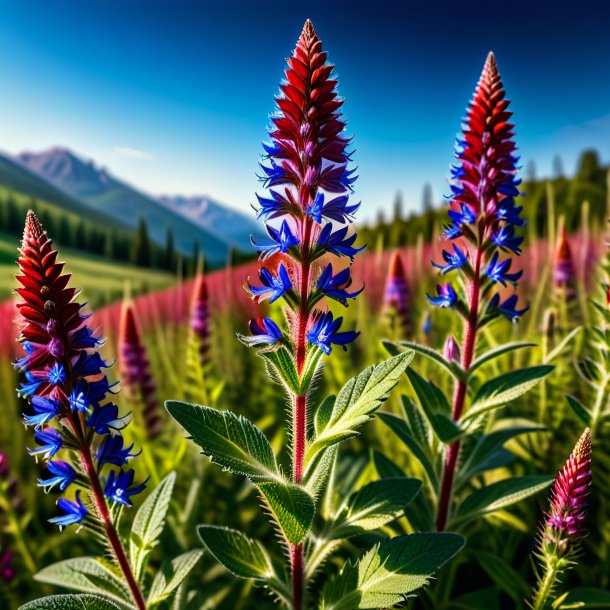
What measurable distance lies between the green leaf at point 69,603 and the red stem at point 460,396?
1.33 meters

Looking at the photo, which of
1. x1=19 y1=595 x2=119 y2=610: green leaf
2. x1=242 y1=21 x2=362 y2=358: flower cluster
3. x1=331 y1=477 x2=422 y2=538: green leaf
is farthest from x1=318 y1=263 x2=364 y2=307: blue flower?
x1=19 y1=595 x2=119 y2=610: green leaf

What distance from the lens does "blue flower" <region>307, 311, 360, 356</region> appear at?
144 cm

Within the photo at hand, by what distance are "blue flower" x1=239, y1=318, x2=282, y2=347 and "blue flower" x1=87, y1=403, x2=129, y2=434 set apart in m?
0.47

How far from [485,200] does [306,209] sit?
88cm

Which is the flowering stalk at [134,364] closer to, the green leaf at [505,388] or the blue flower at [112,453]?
the blue flower at [112,453]

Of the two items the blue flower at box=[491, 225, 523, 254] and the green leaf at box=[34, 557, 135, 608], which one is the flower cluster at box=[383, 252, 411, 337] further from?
the green leaf at box=[34, 557, 135, 608]

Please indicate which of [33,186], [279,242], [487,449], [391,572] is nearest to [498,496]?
[487,449]

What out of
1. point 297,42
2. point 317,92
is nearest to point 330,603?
point 317,92

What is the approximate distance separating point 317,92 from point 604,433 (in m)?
2.77

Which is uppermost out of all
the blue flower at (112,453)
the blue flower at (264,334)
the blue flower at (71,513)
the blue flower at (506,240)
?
the blue flower at (506,240)

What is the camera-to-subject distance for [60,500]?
5.24 feet

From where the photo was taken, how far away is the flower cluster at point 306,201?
1481 mm

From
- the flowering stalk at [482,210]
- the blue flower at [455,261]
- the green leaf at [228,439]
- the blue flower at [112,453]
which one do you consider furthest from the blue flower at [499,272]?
the blue flower at [112,453]

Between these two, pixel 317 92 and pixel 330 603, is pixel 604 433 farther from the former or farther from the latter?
pixel 317 92
